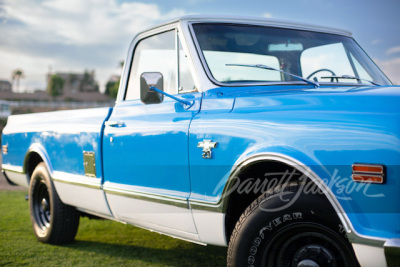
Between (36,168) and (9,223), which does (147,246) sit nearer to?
(36,168)

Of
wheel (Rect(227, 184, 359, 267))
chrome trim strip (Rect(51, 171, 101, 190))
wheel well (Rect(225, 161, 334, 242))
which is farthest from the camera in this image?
chrome trim strip (Rect(51, 171, 101, 190))

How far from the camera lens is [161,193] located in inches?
128

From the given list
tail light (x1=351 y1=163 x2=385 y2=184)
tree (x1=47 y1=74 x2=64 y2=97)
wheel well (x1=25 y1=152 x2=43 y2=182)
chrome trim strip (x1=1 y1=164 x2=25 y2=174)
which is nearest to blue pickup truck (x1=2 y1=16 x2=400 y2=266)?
tail light (x1=351 y1=163 x2=385 y2=184)

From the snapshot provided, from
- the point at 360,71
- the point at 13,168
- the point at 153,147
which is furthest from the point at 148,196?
the point at 13,168

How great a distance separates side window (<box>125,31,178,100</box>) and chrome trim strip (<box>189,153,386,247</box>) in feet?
3.44

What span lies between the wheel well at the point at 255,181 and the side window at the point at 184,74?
0.88 metres

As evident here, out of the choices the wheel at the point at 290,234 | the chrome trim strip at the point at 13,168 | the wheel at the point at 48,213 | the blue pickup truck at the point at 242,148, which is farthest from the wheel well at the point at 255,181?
the chrome trim strip at the point at 13,168

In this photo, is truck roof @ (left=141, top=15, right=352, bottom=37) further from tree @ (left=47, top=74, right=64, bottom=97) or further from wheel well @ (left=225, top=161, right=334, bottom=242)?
tree @ (left=47, top=74, right=64, bottom=97)

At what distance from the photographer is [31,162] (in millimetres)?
5258

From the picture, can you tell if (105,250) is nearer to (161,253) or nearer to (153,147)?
(161,253)

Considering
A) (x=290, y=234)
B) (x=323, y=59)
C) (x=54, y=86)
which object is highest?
(x=54, y=86)

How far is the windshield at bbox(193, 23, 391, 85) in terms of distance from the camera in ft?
10.9

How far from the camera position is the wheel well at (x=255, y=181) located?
2.59 m

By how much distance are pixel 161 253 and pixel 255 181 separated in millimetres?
2028
